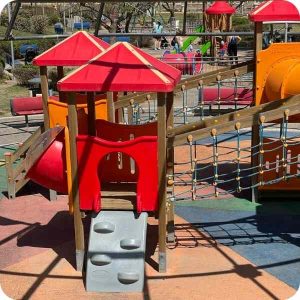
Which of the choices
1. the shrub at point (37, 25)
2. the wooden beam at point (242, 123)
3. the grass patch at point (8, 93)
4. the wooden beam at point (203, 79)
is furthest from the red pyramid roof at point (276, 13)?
the shrub at point (37, 25)

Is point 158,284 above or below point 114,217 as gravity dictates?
below

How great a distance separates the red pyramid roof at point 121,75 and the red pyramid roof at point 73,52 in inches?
102

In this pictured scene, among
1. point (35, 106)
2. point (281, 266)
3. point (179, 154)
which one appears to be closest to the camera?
point (281, 266)

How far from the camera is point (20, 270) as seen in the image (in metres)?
6.27

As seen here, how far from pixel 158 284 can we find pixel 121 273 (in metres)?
0.46

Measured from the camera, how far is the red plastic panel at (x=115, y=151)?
5961 millimetres

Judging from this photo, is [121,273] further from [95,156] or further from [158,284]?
[95,156]

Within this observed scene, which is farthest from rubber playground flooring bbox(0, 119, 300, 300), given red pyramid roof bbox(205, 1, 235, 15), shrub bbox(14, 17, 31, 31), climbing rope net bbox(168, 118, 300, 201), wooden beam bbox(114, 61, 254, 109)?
shrub bbox(14, 17, 31, 31)

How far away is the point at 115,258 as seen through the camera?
5863 millimetres

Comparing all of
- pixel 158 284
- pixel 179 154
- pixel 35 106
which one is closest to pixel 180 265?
pixel 158 284

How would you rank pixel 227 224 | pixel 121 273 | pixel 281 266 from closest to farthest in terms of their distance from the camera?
1. pixel 121 273
2. pixel 281 266
3. pixel 227 224

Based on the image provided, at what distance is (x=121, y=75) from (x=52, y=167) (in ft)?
4.95

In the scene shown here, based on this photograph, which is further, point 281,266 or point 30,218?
point 30,218

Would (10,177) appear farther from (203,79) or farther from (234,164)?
(234,164)
